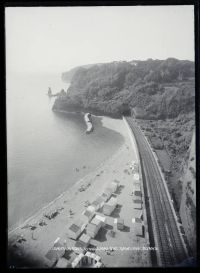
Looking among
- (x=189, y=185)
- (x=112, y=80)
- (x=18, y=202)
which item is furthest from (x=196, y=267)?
(x=112, y=80)

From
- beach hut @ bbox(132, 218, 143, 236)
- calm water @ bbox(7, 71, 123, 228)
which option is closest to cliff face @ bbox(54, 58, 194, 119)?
calm water @ bbox(7, 71, 123, 228)

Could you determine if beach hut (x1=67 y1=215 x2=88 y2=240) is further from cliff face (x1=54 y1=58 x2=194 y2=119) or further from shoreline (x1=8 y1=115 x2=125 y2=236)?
cliff face (x1=54 y1=58 x2=194 y2=119)

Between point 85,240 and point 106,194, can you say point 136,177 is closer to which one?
point 106,194

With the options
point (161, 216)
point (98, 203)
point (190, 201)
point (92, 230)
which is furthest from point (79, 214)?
point (190, 201)

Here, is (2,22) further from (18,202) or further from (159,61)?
(18,202)

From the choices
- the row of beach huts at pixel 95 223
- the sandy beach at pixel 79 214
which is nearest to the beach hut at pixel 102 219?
the row of beach huts at pixel 95 223

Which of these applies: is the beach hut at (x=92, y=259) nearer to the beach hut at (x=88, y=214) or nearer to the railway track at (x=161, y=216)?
the beach hut at (x=88, y=214)
